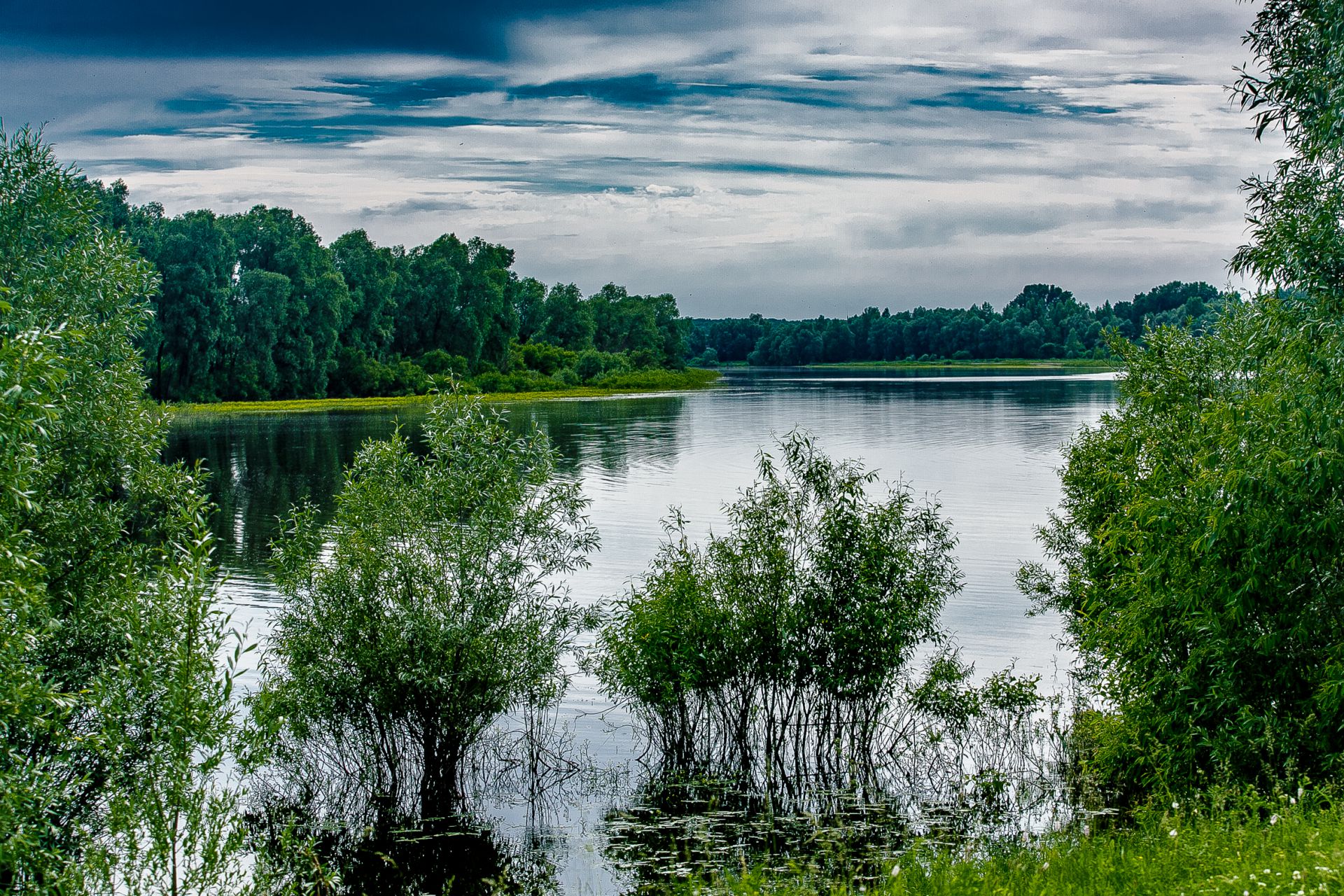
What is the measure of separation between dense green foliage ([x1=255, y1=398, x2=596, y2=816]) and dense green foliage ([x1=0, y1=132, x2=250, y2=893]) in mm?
2656

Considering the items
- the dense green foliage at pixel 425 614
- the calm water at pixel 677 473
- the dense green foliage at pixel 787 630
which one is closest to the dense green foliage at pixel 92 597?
the dense green foliage at pixel 425 614

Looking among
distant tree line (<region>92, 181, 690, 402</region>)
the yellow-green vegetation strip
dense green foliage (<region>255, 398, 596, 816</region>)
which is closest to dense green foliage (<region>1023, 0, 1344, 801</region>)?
the yellow-green vegetation strip

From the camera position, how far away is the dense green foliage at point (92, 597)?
37.7ft

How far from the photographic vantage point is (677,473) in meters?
64.4

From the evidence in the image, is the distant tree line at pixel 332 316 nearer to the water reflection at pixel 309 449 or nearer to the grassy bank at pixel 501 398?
the grassy bank at pixel 501 398

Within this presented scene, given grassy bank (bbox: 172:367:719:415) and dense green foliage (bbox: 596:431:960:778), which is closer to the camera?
dense green foliage (bbox: 596:431:960:778)

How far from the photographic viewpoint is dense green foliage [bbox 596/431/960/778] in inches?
891

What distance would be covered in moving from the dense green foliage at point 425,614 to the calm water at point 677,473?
2.19 metres

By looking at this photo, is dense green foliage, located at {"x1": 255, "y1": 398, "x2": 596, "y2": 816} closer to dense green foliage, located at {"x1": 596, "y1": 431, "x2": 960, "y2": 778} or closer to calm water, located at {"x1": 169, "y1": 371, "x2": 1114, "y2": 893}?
dense green foliage, located at {"x1": 596, "y1": 431, "x2": 960, "y2": 778}

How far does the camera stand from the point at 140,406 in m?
20.0

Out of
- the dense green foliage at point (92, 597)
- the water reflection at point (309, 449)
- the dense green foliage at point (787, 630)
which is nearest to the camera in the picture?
the dense green foliage at point (92, 597)

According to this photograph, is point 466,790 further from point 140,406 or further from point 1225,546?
point 1225,546

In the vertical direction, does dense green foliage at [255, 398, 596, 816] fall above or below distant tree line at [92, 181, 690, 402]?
below

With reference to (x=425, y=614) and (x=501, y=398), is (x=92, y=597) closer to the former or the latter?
(x=425, y=614)
